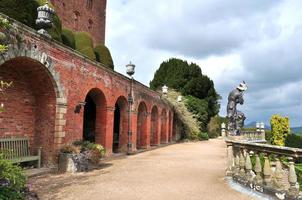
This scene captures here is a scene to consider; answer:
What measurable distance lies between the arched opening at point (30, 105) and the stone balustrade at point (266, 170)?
5320 millimetres

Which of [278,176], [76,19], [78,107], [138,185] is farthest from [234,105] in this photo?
[76,19]

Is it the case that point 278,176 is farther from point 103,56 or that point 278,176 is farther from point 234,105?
point 103,56

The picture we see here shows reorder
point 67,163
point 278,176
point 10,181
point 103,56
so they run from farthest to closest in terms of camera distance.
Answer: point 103,56 → point 67,163 → point 278,176 → point 10,181

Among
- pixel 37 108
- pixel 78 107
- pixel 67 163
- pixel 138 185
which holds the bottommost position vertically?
pixel 138 185

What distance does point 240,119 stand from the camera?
53.1 ft

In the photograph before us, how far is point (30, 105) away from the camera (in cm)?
977

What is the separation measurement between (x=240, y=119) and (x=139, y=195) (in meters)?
10.8

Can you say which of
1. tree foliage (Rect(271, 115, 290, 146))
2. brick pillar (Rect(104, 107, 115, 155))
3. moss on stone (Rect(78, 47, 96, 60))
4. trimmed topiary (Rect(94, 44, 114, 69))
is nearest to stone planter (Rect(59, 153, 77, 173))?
brick pillar (Rect(104, 107, 115, 155))

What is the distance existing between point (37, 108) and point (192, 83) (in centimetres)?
2890

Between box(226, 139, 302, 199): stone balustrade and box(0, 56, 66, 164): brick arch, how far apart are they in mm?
5118

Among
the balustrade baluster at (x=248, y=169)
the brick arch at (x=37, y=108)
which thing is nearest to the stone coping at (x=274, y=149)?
the balustrade baluster at (x=248, y=169)

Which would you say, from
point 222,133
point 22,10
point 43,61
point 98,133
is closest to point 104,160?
point 98,133

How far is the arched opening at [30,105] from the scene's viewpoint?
8.88 m

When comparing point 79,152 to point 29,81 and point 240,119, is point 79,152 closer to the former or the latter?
point 29,81
